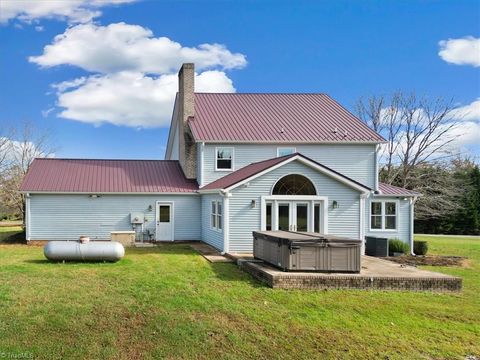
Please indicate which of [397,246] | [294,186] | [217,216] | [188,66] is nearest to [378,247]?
[397,246]

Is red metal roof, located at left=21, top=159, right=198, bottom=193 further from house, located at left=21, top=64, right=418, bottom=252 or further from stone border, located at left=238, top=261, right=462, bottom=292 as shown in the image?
stone border, located at left=238, top=261, right=462, bottom=292

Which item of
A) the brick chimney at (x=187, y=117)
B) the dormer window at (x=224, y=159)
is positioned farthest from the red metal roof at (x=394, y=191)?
the brick chimney at (x=187, y=117)

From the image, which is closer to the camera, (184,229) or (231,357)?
(231,357)

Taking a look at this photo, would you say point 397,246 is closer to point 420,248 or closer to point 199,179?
point 420,248

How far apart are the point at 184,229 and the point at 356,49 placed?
43.7 feet

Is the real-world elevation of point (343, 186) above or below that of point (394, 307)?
above

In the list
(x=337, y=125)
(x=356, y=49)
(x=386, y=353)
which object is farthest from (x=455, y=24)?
(x=386, y=353)

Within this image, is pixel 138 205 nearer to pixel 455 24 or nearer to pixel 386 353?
pixel 386 353

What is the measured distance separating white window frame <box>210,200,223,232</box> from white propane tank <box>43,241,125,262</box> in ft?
16.6

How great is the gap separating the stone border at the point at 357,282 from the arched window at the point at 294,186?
5991mm

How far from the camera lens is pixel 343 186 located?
56.3 feet

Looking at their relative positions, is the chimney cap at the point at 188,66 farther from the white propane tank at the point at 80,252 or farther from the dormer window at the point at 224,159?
the white propane tank at the point at 80,252

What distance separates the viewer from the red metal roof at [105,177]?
2058cm

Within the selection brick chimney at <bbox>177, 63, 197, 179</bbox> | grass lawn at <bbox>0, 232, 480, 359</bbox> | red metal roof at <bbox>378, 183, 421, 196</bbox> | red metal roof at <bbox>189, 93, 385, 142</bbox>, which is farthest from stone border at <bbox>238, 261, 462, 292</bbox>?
brick chimney at <bbox>177, 63, 197, 179</bbox>
